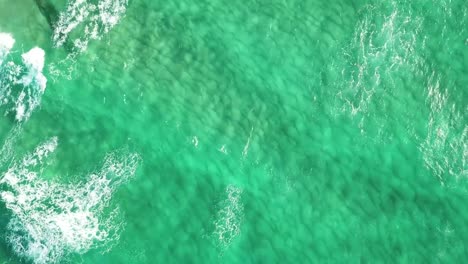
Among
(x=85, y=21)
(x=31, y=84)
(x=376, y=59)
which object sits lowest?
(x=31, y=84)

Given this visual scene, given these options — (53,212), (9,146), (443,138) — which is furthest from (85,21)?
(443,138)

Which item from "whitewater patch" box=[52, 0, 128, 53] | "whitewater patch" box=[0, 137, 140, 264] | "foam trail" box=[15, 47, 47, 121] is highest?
"whitewater patch" box=[52, 0, 128, 53]

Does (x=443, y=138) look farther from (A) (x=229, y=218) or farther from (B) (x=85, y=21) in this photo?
(B) (x=85, y=21)

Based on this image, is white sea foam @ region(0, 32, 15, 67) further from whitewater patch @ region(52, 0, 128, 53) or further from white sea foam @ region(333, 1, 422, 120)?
white sea foam @ region(333, 1, 422, 120)

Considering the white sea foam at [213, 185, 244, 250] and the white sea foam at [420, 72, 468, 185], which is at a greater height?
the white sea foam at [420, 72, 468, 185]

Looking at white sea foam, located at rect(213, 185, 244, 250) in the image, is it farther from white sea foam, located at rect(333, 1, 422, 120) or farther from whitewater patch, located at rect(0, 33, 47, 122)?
whitewater patch, located at rect(0, 33, 47, 122)

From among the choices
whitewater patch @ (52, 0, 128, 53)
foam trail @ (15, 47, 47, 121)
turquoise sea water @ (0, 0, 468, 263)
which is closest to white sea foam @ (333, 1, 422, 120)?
turquoise sea water @ (0, 0, 468, 263)
